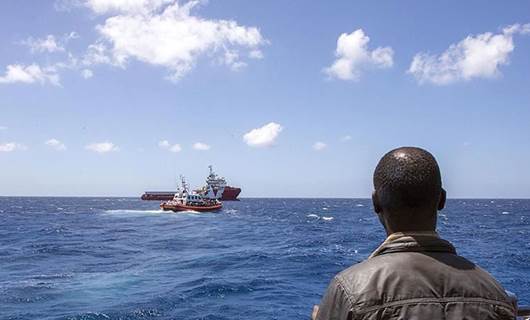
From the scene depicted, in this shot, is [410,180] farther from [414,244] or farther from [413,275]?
[413,275]

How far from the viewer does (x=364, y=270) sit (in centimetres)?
201

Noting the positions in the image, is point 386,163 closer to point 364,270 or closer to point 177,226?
point 364,270

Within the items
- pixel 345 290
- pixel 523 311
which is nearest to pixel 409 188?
pixel 345 290

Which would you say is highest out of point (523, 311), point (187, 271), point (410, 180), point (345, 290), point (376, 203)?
point (410, 180)

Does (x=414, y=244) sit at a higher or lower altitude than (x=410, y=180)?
lower

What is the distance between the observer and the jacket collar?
83.4 inches

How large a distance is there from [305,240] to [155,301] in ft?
82.6

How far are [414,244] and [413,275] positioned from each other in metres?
0.19

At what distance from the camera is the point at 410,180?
86.8 inches

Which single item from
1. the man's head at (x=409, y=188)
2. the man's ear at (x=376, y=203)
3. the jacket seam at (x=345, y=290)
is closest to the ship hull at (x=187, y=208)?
the man's ear at (x=376, y=203)

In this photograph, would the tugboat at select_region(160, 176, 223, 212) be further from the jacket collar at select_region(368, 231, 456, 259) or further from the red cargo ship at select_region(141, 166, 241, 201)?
the jacket collar at select_region(368, 231, 456, 259)

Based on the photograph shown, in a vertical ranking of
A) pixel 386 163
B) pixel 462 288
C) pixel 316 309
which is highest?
pixel 386 163

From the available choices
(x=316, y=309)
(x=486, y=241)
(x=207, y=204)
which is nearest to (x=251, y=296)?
(x=316, y=309)

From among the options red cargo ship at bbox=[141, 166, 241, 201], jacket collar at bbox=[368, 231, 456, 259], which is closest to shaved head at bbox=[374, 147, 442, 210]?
jacket collar at bbox=[368, 231, 456, 259]
